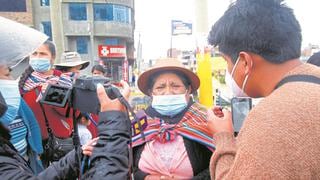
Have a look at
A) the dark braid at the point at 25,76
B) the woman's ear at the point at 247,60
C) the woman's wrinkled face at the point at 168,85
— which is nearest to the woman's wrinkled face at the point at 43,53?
the dark braid at the point at 25,76

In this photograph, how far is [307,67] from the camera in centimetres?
124

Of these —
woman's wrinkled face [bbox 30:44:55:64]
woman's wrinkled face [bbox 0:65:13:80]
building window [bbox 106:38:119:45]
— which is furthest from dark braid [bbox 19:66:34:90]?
building window [bbox 106:38:119:45]

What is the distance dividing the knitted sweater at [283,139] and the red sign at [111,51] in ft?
84.4

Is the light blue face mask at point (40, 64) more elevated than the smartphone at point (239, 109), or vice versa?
the light blue face mask at point (40, 64)

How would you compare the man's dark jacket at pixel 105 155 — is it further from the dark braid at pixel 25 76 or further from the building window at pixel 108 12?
the building window at pixel 108 12

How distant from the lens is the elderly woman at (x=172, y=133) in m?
2.14

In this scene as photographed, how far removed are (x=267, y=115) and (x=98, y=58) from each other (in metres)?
25.8

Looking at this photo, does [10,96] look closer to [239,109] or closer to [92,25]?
[239,109]

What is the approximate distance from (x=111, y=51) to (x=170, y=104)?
82.0 ft

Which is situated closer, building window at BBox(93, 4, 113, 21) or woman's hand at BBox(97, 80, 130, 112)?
woman's hand at BBox(97, 80, 130, 112)

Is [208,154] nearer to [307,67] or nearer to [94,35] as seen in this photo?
[307,67]

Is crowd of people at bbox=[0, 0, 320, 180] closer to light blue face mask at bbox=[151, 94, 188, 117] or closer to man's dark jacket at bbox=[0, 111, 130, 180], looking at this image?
man's dark jacket at bbox=[0, 111, 130, 180]

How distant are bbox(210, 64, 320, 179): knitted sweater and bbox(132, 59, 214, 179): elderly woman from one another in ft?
3.34

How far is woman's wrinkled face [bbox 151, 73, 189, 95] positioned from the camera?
2.43m
